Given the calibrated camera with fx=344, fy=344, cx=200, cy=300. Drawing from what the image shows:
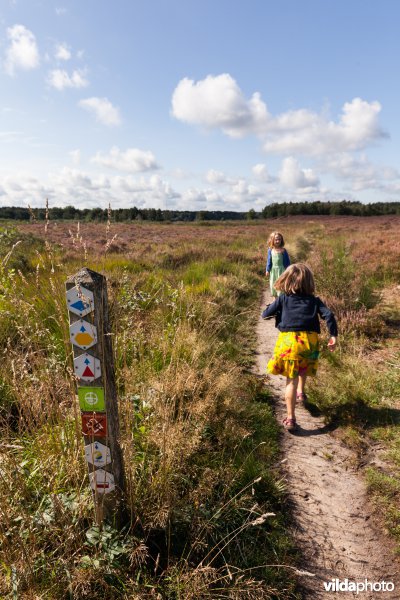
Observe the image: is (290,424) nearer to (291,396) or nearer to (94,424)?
(291,396)

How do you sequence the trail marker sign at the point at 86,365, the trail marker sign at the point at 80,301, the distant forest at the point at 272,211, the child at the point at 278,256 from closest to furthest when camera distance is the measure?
the trail marker sign at the point at 80,301, the trail marker sign at the point at 86,365, the child at the point at 278,256, the distant forest at the point at 272,211

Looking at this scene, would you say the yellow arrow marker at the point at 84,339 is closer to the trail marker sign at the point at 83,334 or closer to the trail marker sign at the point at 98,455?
the trail marker sign at the point at 83,334

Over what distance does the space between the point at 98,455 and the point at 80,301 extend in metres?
0.90

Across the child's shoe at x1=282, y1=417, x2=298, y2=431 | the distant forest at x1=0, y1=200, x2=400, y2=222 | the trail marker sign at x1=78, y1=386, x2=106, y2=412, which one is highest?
the distant forest at x1=0, y1=200, x2=400, y2=222

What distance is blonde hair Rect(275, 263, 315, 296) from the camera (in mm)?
3785

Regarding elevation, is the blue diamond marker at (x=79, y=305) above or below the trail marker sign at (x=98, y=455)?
above

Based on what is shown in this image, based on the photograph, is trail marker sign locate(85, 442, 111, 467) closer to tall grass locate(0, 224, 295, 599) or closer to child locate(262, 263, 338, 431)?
tall grass locate(0, 224, 295, 599)

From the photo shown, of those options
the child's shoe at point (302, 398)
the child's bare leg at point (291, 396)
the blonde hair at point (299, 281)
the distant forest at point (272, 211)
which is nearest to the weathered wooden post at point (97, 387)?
the child's bare leg at point (291, 396)

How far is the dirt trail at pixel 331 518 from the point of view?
226 centimetres

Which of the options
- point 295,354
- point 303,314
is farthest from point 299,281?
point 295,354

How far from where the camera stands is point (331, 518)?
2.68m

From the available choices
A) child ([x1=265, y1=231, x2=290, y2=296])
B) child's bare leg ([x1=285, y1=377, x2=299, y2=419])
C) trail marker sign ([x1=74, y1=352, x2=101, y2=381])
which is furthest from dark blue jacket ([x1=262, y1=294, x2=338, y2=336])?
child ([x1=265, y1=231, x2=290, y2=296])

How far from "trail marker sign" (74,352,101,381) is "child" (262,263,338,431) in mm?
2481

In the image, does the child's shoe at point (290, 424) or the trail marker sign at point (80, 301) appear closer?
the trail marker sign at point (80, 301)
